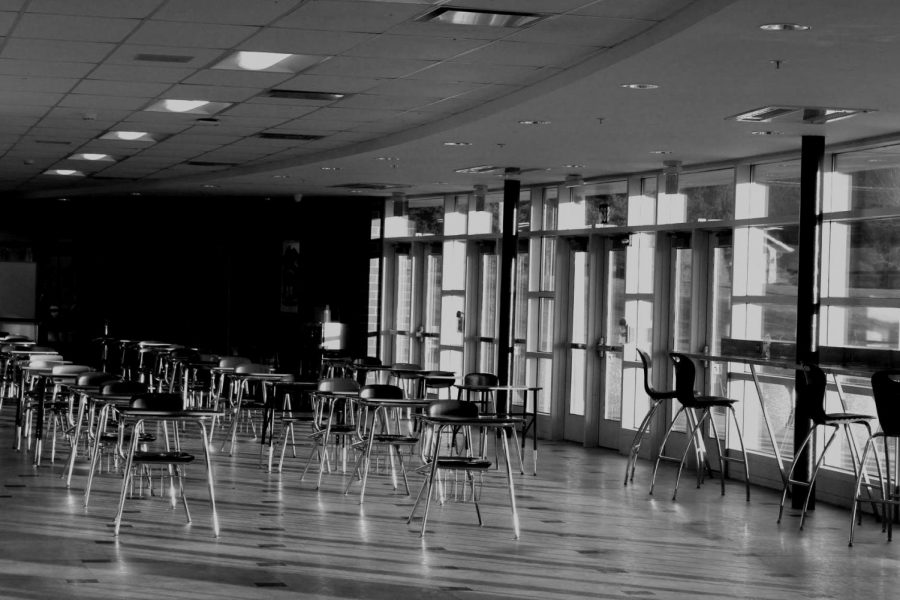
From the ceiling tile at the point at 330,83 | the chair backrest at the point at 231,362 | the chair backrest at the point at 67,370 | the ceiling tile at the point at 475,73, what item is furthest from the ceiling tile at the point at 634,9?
the chair backrest at the point at 231,362

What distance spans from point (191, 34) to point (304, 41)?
71cm

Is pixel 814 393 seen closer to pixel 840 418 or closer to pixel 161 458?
pixel 840 418

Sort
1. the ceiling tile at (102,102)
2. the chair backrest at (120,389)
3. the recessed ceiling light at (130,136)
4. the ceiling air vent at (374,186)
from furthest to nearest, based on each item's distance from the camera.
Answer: the ceiling air vent at (374,186), the recessed ceiling light at (130,136), the ceiling tile at (102,102), the chair backrest at (120,389)

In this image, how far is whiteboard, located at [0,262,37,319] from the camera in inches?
895

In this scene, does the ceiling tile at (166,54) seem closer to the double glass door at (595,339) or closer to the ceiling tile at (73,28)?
the ceiling tile at (73,28)

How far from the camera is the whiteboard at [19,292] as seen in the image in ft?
74.6

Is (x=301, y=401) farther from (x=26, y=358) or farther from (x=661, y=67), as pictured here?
(x=661, y=67)

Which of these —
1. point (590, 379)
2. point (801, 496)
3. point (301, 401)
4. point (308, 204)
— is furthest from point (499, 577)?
point (308, 204)

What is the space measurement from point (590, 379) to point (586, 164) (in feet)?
9.83

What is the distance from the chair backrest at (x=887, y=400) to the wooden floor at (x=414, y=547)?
0.89 m

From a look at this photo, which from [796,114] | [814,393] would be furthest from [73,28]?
[814,393]

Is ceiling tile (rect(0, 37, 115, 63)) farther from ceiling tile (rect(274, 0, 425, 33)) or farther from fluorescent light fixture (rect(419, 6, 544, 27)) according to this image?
fluorescent light fixture (rect(419, 6, 544, 27))

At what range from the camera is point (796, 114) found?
30.3ft

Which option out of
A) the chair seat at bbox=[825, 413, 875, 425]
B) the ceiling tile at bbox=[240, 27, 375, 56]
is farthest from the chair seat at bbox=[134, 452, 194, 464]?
the chair seat at bbox=[825, 413, 875, 425]
